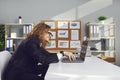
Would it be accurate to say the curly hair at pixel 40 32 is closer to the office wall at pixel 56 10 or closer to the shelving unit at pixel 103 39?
the shelving unit at pixel 103 39

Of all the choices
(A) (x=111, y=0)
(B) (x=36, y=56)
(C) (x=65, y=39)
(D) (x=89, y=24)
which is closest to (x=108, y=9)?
(A) (x=111, y=0)

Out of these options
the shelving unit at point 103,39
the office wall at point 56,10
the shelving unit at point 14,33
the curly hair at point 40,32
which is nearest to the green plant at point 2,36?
the shelving unit at point 14,33

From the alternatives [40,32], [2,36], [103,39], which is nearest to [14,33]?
[2,36]

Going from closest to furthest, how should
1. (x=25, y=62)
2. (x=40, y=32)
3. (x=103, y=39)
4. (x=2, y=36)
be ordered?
(x=25, y=62) < (x=40, y=32) < (x=2, y=36) < (x=103, y=39)

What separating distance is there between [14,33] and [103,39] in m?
2.24

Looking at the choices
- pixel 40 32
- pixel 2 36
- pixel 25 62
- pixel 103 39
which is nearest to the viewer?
pixel 25 62

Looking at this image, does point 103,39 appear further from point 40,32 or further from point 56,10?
point 40,32

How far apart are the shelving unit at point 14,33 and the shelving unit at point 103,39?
4.97 feet

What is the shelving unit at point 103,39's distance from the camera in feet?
18.5

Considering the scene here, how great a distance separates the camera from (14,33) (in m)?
5.70

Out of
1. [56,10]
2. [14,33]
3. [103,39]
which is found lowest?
[103,39]

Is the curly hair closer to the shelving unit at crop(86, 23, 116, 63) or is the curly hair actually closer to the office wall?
the shelving unit at crop(86, 23, 116, 63)

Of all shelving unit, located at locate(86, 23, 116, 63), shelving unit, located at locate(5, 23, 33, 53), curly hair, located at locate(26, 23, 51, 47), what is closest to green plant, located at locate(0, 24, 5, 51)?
shelving unit, located at locate(5, 23, 33, 53)

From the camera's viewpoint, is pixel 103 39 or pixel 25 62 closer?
pixel 25 62
